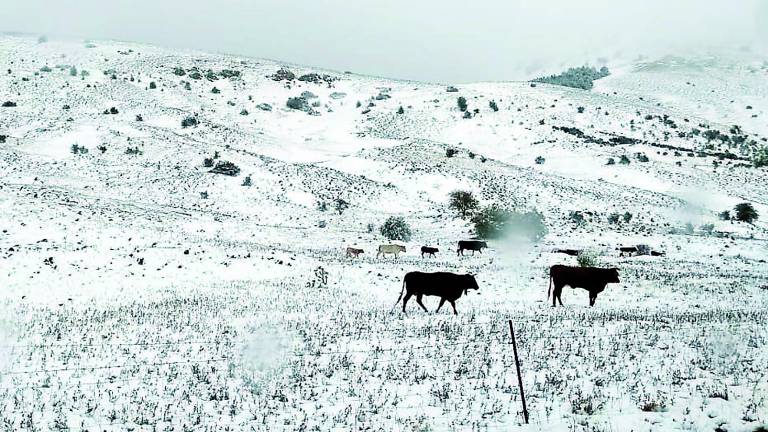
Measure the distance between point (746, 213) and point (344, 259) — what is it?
42.9 metres

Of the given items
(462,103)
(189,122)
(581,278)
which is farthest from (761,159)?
(189,122)

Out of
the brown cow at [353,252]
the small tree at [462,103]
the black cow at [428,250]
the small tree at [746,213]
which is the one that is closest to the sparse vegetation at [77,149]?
the brown cow at [353,252]

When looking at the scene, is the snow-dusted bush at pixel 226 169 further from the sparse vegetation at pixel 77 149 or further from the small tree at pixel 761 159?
the small tree at pixel 761 159

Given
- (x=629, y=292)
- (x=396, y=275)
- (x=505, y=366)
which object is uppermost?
(x=505, y=366)

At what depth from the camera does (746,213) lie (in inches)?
2096

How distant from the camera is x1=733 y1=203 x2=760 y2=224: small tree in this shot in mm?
53188

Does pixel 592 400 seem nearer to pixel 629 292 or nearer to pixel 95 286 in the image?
pixel 629 292

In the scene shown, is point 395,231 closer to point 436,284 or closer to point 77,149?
point 436,284

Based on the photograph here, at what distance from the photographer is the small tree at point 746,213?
53188mm

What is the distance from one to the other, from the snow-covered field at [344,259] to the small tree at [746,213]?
3.33 feet

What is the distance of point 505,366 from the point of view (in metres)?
10.7

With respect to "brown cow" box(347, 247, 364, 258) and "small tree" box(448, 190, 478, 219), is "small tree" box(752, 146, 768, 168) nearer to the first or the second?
"small tree" box(448, 190, 478, 219)

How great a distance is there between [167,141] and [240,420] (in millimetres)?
66193

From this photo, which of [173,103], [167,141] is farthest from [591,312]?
[173,103]
